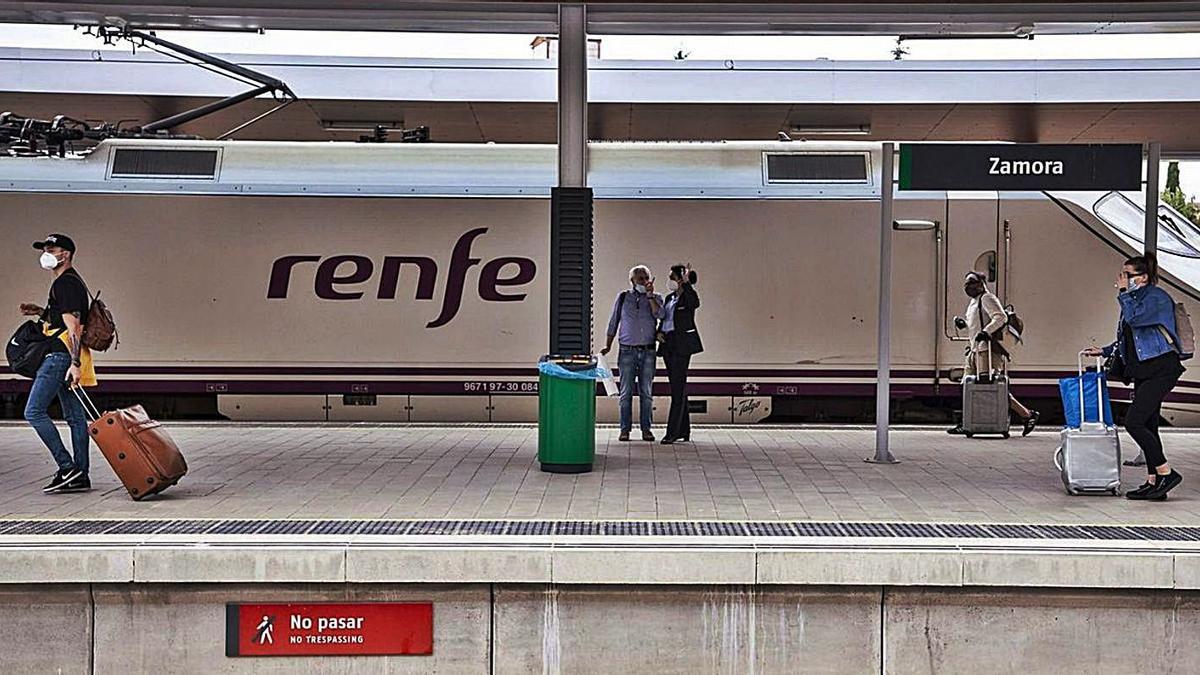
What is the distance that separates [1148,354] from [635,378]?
511 centimetres

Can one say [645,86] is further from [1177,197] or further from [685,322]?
[1177,197]

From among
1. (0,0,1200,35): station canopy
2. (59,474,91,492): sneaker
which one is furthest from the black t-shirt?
(0,0,1200,35): station canopy

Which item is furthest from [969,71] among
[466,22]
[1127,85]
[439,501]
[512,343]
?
[439,501]

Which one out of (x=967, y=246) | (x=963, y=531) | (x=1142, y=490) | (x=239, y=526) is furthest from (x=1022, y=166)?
(x=239, y=526)

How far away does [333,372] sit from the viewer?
43.8 feet

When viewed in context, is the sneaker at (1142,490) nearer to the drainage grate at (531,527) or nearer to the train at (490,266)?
the drainage grate at (531,527)

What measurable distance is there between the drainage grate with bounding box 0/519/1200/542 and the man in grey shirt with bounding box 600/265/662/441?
14.3ft

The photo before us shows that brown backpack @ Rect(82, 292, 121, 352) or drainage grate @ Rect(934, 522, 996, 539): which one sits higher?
brown backpack @ Rect(82, 292, 121, 352)

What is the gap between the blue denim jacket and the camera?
7.85 m

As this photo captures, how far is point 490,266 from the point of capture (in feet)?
44.0

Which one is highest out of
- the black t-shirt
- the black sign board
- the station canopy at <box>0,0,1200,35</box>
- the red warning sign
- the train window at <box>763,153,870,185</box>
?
the station canopy at <box>0,0,1200,35</box>

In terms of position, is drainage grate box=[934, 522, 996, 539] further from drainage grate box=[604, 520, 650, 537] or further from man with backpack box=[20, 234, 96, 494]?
man with backpack box=[20, 234, 96, 494]

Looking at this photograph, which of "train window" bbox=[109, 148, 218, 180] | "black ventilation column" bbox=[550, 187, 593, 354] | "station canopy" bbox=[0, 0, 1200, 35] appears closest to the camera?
"station canopy" bbox=[0, 0, 1200, 35]

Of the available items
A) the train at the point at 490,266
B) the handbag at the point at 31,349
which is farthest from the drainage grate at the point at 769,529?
the train at the point at 490,266
